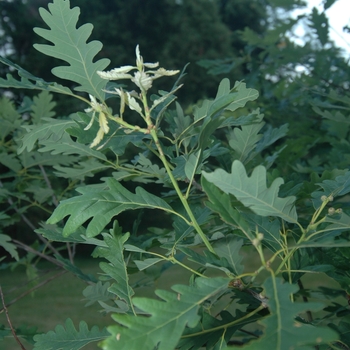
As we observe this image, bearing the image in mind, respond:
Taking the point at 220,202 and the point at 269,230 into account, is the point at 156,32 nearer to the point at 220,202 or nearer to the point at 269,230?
the point at 269,230

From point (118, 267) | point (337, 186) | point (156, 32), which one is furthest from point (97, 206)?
point (156, 32)

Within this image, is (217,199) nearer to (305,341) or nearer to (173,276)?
(305,341)

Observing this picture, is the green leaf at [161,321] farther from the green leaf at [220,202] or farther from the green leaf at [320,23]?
the green leaf at [320,23]

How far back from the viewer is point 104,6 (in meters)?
9.12

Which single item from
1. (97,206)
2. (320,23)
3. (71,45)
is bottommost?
(97,206)

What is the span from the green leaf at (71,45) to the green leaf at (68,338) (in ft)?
1.21

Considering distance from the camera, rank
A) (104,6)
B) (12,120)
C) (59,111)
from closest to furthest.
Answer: (12,120) → (59,111) → (104,6)

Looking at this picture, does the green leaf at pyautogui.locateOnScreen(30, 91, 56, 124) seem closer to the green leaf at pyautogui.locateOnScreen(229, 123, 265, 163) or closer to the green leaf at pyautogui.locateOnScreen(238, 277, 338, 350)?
the green leaf at pyautogui.locateOnScreen(229, 123, 265, 163)

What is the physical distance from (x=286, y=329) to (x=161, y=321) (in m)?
0.13

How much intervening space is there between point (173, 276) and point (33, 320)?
169cm

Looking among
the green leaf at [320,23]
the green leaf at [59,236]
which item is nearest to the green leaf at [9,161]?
the green leaf at [59,236]

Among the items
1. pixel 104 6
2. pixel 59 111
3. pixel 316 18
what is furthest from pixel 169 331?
pixel 104 6

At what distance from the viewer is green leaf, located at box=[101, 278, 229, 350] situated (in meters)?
0.46

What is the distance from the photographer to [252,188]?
22.1 inches
